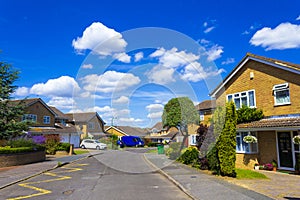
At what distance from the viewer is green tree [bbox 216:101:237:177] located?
1235 cm

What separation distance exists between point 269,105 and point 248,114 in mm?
1376

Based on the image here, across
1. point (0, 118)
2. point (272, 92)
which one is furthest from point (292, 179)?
point (0, 118)

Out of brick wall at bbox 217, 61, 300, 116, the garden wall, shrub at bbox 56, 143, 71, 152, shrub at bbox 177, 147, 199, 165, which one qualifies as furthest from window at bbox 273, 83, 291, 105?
shrub at bbox 56, 143, 71, 152

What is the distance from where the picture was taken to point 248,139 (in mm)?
16281

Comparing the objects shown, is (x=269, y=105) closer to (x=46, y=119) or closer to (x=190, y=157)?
(x=190, y=157)

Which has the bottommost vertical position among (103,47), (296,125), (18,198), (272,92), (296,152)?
(18,198)

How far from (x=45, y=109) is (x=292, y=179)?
39.1 m

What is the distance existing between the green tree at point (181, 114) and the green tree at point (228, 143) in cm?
1657

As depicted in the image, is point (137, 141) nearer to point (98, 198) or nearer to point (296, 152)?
point (296, 152)

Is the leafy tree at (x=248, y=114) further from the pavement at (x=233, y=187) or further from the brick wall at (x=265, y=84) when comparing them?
the pavement at (x=233, y=187)

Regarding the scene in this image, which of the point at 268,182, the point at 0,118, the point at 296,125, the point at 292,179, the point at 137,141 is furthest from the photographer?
the point at 137,141

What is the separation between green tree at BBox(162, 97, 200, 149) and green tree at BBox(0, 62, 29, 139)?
15.6m

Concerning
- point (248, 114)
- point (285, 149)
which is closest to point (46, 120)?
point (248, 114)

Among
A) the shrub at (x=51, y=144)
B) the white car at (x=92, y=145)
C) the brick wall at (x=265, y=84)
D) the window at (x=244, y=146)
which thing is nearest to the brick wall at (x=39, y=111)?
the white car at (x=92, y=145)
